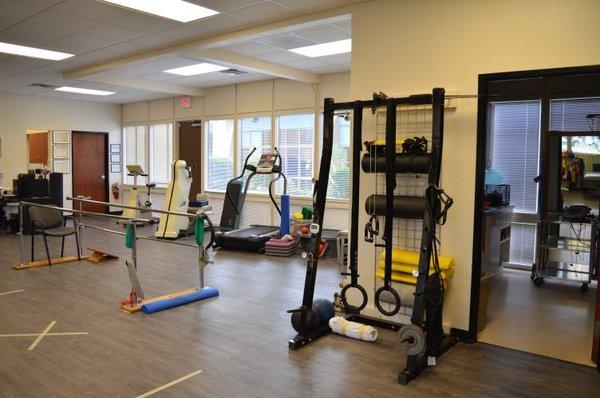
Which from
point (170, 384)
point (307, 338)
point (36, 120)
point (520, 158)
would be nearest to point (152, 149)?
point (36, 120)

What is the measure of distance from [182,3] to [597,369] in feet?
15.7

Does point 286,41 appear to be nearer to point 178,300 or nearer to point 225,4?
point 225,4

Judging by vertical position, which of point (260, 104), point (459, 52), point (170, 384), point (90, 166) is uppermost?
point (260, 104)

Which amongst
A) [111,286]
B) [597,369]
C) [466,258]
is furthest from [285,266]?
[597,369]

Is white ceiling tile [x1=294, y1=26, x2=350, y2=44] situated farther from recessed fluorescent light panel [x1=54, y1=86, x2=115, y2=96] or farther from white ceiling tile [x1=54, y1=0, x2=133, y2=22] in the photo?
recessed fluorescent light panel [x1=54, y1=86, x2=115, y2=96]

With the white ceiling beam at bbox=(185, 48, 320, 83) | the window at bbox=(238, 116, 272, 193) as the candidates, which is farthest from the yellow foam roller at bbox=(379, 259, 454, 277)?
the window at bbox=(238, 116, 272, 193)

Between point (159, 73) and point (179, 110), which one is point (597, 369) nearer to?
point (159, 73)

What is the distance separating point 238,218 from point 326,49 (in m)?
3.66

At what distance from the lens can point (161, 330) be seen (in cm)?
397

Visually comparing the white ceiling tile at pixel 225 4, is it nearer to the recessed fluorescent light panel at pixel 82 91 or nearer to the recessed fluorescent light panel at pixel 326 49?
the recessed fluorescent light panel at pixel 326 49

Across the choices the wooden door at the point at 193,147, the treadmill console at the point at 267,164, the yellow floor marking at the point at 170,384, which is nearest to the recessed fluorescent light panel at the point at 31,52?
the treadmill console at the point at 267,164

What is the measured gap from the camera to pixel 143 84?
9.16m

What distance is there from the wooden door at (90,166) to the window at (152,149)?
0.67m

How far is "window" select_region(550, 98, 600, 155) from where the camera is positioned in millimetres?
6102
